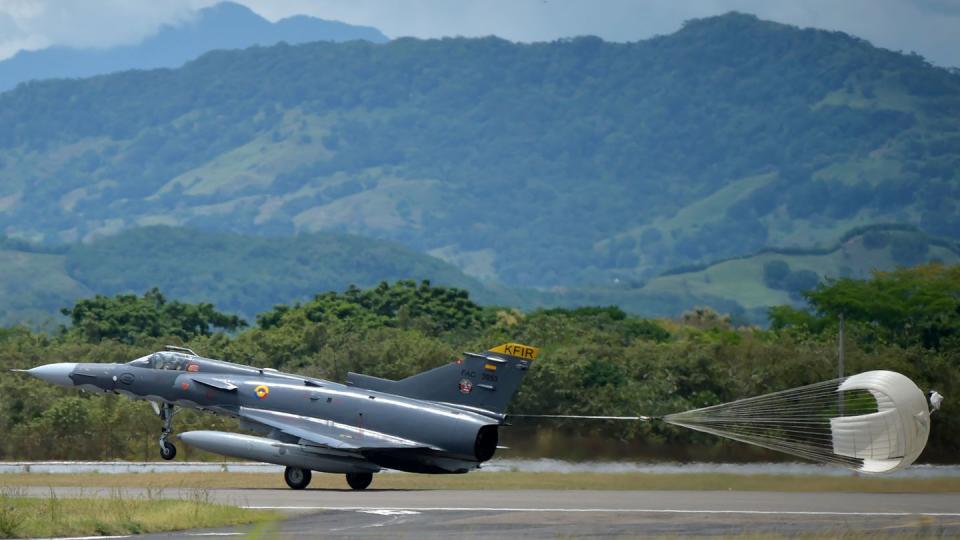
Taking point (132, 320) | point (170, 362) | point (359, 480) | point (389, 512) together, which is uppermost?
point (132, 320)

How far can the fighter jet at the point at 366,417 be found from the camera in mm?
31938

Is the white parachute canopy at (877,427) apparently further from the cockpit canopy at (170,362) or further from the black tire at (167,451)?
the cockpit canopy at (170,362)

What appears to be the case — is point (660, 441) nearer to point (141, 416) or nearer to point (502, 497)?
point (502, 497)

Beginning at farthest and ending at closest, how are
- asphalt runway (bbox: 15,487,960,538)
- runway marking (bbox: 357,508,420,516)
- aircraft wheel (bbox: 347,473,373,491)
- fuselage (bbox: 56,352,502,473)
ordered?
aircraft wheel (bbox: 347,473,373,491) < fuselage (bbox: 56,352,502,473) < runway marking (bbox: 357,508,420,516) < asphalt runway (bbox: 15,487,960,538)

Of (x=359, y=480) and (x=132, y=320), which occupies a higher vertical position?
(x=132, y=320)

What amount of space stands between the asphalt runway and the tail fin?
77.7 inches

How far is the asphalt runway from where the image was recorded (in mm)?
24562

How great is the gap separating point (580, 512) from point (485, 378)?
19.0 ft

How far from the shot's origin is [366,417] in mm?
32625

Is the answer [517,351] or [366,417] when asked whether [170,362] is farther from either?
[517,351]

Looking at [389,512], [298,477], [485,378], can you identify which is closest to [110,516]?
[389,512]

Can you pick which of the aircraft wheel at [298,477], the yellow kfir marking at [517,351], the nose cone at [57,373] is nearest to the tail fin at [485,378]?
the yellow kfir marking at [517,351]

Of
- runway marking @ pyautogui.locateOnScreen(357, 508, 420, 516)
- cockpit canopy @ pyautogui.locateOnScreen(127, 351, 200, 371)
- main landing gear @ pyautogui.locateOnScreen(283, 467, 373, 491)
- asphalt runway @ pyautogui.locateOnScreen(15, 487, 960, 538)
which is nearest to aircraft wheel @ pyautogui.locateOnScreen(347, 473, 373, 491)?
main landing gear @ pyautogui.locateOnScreen(283, 467, 373, 491)

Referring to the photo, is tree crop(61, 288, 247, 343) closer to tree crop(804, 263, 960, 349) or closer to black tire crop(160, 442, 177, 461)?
tree crop(804, 263, 960, 349)
